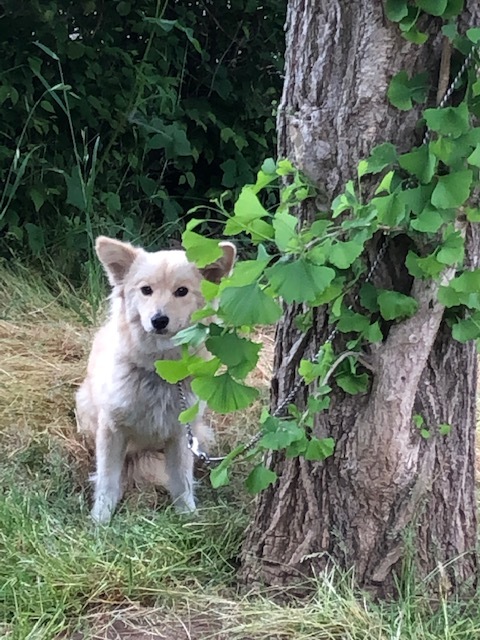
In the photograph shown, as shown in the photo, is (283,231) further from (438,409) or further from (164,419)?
(164,419)

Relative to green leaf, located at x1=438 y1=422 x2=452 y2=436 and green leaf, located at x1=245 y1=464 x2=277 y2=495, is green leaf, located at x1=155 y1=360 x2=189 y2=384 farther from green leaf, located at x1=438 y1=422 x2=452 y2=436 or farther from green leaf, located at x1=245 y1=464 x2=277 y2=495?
green leaf, located at x1=438 y1=422 x2=452 y2=436

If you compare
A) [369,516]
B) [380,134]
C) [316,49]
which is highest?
[316,49]

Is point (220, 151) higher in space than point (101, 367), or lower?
higher

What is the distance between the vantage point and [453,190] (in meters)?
1.62

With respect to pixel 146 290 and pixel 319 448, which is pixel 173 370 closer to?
pixel 319 448

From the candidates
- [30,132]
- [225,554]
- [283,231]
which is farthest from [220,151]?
[283,231]

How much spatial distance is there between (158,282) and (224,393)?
127 cm

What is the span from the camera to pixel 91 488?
3.11m

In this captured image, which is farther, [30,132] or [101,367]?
[30,132]

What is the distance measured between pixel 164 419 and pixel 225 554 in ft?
2.36

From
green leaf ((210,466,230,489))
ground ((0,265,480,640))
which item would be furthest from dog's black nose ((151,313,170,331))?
green leaf ((210,466,230,489))

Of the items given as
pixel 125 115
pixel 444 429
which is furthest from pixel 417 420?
pixel 125 115

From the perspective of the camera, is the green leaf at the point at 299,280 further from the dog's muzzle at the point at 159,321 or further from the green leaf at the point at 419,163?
the dog's muzzle at the point at 159,321

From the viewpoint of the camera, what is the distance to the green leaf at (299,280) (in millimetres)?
1541
